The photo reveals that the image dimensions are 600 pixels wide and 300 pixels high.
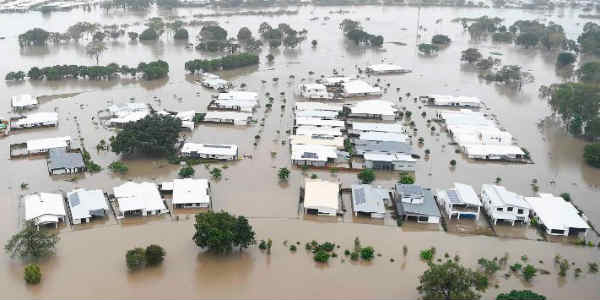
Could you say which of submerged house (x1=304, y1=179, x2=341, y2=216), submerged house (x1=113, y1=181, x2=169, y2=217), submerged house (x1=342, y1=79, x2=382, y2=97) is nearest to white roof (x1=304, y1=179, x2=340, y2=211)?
submerged house (x1=304, y1=179, x2=341, y2=216)

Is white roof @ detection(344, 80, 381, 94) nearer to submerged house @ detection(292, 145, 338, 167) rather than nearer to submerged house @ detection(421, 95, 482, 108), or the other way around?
submerged house @ detection(421, 95, 482, 108)

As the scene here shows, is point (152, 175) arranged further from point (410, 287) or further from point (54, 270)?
point (410, 287)

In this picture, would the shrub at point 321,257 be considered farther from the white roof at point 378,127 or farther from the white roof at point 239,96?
the white roof at point 239,96

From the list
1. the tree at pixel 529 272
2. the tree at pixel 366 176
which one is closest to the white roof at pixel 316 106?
the tree at pixel 366 176

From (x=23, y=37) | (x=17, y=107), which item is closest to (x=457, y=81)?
(x=17, y=107)

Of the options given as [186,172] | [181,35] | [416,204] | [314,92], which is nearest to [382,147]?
[416,204]

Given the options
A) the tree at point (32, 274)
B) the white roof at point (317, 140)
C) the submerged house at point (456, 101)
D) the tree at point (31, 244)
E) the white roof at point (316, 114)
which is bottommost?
the tree at point (32, 274)
